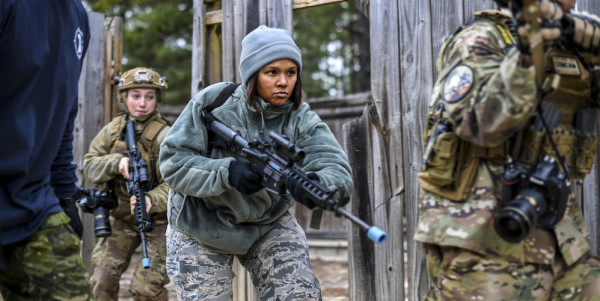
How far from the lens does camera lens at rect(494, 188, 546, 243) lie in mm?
2410

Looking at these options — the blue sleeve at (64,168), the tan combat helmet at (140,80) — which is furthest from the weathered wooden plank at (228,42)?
the blue sleeve at (64,168)

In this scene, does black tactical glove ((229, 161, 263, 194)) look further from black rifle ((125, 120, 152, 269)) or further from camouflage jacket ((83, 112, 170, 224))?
camouflage jacket ((83, 112, 170, 224))

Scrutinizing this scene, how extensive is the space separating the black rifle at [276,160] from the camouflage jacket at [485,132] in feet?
1.43

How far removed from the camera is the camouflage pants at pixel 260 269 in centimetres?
351

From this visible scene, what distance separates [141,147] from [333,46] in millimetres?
11182

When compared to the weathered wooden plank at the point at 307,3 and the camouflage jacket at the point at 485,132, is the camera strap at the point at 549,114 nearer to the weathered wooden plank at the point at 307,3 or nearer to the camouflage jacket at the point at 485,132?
the camouflage jacket at the point at 485,132

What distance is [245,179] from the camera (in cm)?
326

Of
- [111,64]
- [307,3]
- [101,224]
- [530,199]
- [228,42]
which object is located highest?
[307,3]

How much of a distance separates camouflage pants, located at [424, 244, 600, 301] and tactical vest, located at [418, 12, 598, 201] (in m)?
0.26

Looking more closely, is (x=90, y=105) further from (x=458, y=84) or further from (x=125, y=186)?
(x=458, y=84)

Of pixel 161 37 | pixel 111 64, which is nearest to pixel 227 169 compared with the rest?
pixel 111 64

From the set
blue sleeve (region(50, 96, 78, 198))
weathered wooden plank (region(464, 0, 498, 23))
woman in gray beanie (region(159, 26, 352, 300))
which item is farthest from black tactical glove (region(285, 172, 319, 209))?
weathered wooden plank (region(464, 0, 498, 23))

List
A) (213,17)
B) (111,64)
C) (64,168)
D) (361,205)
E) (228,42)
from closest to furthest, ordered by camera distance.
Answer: (64,168) < (361,205) < (228,42) < (213,17) < (111,64)

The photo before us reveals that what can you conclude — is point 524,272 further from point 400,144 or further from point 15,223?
point 15,223
